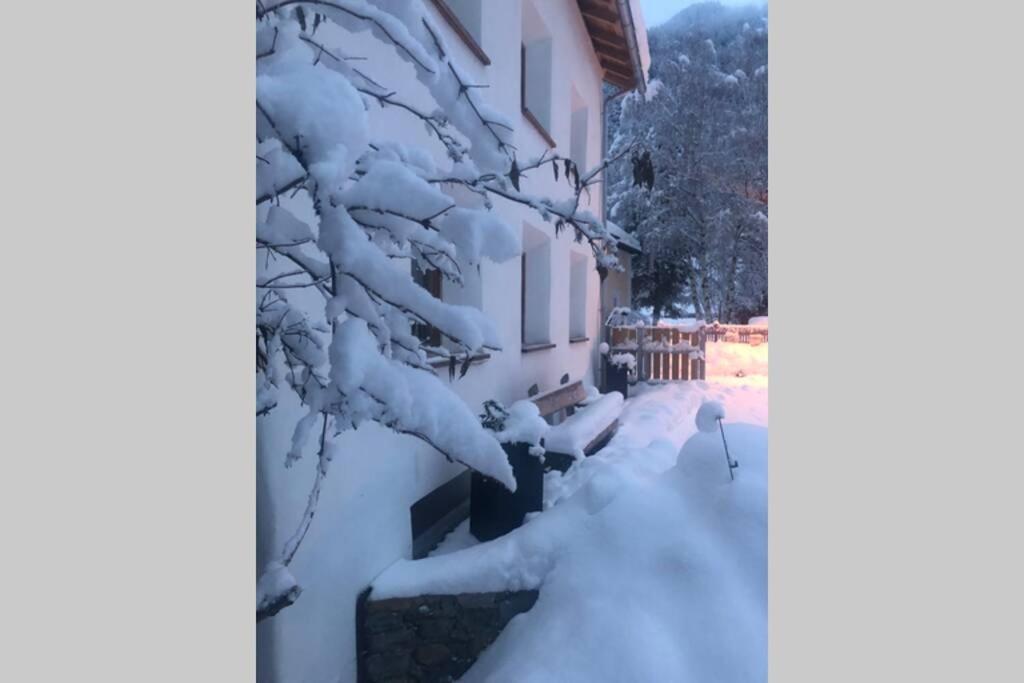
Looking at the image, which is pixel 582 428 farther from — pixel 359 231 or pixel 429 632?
pixel 359 231

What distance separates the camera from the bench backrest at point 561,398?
2.68 meters

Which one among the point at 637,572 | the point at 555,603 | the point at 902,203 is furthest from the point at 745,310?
the point at 555,603

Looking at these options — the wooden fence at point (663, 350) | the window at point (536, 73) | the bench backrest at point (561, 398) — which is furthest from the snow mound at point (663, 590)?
the window at point (536, 73)

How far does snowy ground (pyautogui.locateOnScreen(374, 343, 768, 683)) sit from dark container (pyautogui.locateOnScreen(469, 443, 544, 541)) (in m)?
0.08

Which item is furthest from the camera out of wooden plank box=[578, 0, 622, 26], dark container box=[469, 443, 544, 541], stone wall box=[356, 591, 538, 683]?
wooden plank box=[578, 0, 622, 26]

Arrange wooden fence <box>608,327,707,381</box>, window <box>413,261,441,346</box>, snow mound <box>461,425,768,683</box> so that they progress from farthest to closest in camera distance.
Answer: wooden fence <box>608,327,707,381</box> → window <box>413,261,441,346</box> → snow mound <box>461,425,768,683</box>

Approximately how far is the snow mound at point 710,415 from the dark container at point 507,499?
601mm

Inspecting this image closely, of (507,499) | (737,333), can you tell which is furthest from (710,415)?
(507,499)

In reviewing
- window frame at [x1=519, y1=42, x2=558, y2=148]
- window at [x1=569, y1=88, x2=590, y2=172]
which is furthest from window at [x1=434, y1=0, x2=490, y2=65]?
window at [x1=569, y1=88, x2=590, y2=172]

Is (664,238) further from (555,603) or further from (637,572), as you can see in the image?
(555,603)

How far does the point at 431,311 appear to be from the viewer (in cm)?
91

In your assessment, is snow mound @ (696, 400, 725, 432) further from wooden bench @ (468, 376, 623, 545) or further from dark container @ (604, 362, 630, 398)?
dark container @ (604, 362, 630, 398)

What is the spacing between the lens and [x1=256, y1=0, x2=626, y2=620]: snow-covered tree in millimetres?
773

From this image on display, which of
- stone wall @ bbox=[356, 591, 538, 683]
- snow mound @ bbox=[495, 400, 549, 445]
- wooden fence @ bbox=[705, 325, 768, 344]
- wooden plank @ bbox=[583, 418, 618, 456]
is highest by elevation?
wooden fence @ bbox=[705, 325, 768, 344]
